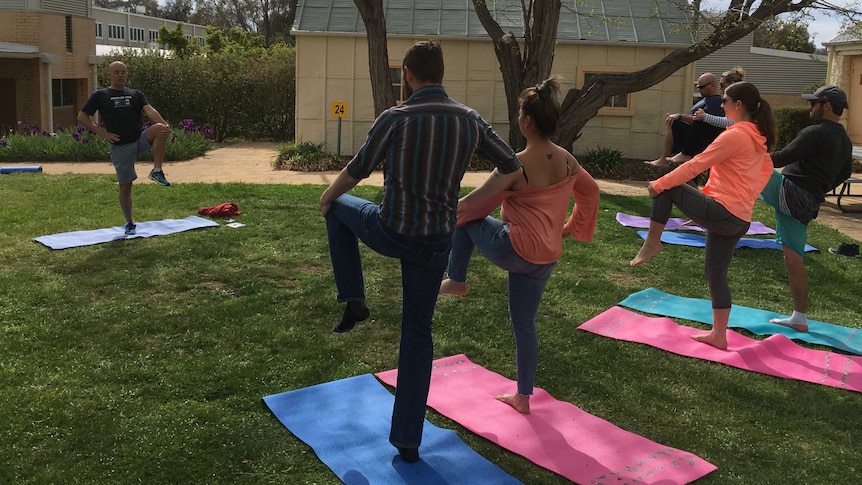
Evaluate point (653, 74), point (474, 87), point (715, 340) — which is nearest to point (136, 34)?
point (474, 87)

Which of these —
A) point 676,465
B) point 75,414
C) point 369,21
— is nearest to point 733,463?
point 676,465

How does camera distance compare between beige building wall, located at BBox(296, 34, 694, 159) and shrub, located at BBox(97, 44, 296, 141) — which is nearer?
beige building wall, located at BBox(296, 34, 694, 159)

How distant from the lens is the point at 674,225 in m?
10.4

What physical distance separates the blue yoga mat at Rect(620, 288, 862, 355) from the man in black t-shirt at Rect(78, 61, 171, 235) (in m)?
5.42

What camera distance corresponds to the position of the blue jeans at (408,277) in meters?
3.57

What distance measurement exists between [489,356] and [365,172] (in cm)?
Result: 231

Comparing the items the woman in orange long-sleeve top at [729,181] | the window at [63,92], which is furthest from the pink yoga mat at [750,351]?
the window at [63,92]

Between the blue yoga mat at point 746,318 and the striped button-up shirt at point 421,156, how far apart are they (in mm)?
3624

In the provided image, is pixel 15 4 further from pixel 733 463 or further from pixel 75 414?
pixel 733 463

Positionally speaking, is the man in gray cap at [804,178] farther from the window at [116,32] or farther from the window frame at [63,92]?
the window at [116,32]

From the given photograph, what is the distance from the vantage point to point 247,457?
3854mm

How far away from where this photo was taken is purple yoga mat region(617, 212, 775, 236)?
10.2m

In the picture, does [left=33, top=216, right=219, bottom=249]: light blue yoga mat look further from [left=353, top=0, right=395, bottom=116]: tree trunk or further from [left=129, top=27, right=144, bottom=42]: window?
[left=129, top=27, right=144, bottom=42]: window

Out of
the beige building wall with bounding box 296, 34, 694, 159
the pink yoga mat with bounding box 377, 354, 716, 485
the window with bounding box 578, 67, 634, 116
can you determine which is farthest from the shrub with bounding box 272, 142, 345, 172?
the pink yoga mat with bounding box 377, 354, 716, 485
